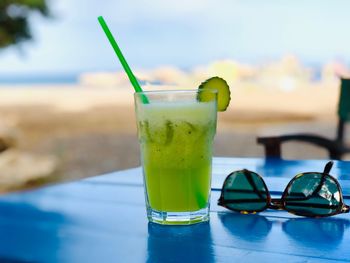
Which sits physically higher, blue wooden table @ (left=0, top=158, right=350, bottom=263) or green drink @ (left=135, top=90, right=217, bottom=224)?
green drink @ (left=135, top=90, right=217, bottom=224)

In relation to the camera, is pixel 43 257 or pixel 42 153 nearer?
pixel 43 257

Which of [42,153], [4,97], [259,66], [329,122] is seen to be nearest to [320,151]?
[329,122]

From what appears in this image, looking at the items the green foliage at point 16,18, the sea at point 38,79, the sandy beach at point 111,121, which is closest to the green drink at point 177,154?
the green foliage at point 16,18

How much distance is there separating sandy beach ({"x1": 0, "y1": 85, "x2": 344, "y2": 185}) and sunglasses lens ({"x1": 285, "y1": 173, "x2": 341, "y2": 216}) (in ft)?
21.8

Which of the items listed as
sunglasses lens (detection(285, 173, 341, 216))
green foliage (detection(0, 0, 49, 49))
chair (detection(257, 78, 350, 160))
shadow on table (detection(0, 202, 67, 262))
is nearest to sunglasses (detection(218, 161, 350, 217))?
sunglasses lens (detection(285, 173, 341, 216))

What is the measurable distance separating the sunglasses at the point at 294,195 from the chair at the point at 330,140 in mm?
818

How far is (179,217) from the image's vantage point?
0.62 metres

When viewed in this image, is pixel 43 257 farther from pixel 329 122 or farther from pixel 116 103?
pixel 116 103

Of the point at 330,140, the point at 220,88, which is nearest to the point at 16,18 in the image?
the point at 330,140

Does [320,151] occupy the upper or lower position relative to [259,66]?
lower

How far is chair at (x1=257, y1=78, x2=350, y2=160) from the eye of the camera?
1.51 metres

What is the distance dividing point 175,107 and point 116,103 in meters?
10.4

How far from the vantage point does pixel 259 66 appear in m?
10.2

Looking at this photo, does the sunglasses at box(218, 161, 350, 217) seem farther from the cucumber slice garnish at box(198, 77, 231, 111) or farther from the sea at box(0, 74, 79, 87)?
the sea at box(0, 74, 79, 87)
